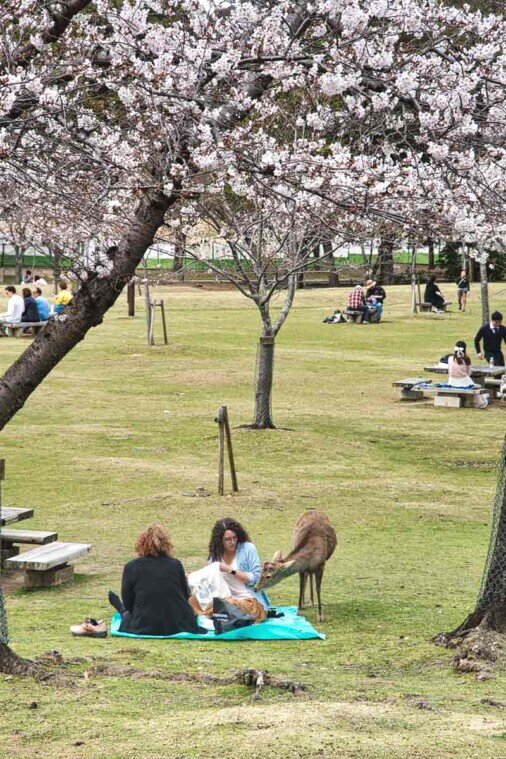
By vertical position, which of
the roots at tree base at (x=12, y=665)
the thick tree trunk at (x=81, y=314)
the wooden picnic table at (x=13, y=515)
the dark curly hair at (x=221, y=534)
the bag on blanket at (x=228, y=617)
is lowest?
the bag on blanket at (x=228, y=617)

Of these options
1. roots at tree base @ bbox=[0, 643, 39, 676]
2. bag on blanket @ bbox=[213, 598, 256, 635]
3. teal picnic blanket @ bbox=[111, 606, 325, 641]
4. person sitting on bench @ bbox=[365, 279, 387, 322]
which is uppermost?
person sitting on bench @ bbox=[365, 279, 387, 322]

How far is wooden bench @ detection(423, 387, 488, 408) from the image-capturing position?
2516cm

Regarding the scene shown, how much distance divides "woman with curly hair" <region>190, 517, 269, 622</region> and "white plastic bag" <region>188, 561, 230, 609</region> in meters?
0.04

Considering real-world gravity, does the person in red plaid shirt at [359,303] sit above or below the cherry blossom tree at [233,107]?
below

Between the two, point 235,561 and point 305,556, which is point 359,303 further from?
point 305,556

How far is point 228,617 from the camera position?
33.8 feet

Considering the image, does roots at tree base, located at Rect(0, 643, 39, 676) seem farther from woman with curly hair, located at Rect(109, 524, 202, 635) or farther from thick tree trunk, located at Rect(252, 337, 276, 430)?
thick tree trunk, located at Rect(252, 337, 276, 430)

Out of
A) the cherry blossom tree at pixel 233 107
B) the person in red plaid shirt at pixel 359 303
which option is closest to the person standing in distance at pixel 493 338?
the person in red plaid shirt at pixel 359 303

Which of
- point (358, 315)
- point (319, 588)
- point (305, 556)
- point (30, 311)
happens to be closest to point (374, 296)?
point (358, 315)

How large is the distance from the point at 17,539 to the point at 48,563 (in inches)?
49.1

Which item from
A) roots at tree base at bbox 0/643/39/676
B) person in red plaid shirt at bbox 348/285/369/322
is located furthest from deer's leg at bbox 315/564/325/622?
person in red plaid shirt at bbox 348/285/369/322

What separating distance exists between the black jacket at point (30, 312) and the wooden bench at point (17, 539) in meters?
23.0

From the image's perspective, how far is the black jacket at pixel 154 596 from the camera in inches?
395

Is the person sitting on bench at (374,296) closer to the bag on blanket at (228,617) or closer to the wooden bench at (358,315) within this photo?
the wooden bench at (358,315)
